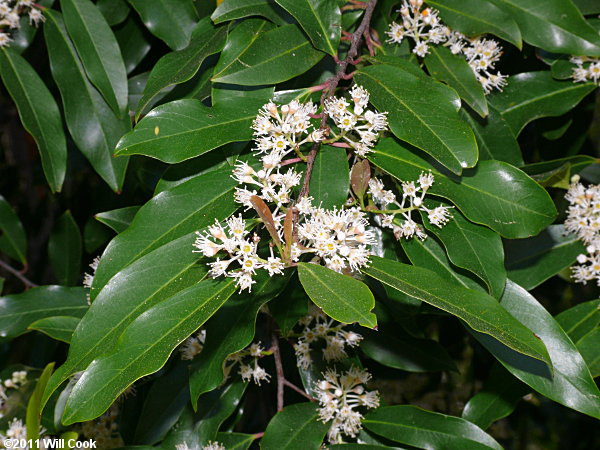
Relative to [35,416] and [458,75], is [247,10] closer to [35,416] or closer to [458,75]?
[458,75]

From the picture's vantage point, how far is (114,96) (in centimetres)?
153

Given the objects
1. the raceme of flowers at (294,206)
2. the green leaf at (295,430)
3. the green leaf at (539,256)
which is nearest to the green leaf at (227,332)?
the raceme of flowers at (294,206)

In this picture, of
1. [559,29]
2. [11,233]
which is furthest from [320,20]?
[11,233]

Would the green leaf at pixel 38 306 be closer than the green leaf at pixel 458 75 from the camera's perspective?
No

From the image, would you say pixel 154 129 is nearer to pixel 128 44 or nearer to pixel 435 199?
pixel 435 199

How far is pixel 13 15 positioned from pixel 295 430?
4.47ft

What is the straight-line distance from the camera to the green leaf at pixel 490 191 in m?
1.18

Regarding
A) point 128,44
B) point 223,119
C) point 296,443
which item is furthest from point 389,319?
point 128,44

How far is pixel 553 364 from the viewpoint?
4.03 ft

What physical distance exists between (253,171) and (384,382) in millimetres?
1407

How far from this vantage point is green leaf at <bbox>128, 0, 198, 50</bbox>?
1585mm

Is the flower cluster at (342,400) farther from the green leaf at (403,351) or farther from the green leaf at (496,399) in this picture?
the green leaf at (496,399)

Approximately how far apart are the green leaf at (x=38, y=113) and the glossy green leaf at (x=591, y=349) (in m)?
1.35

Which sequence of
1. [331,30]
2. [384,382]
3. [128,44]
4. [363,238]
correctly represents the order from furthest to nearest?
[384,382]
[128,44]
[331,30]
[363,238]
